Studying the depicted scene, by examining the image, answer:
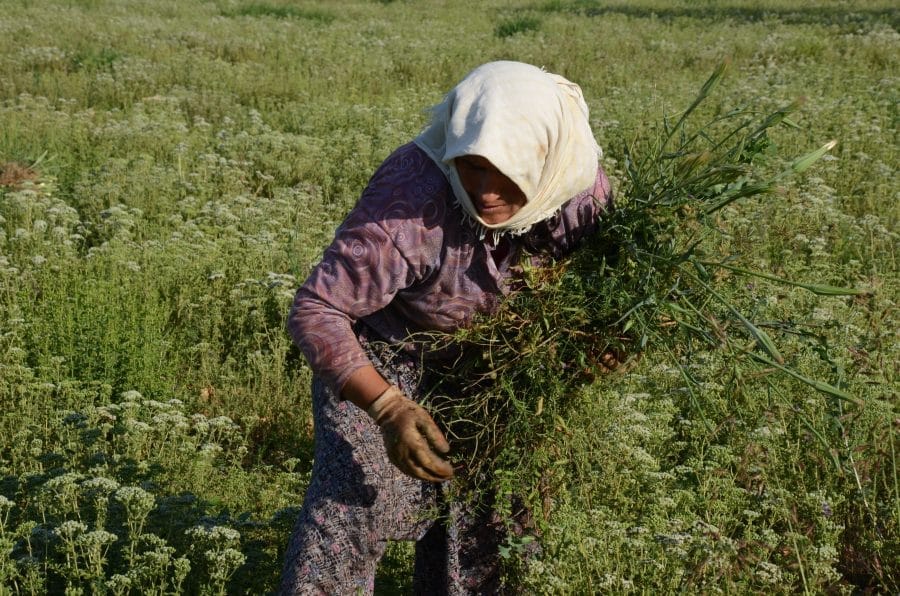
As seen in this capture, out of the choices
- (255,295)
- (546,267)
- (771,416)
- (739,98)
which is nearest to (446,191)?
(546,267)

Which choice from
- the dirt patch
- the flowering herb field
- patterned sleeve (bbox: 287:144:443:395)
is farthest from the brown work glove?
the dirt patch

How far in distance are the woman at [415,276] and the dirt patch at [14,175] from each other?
4110mm

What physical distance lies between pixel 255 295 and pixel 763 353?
274 cm

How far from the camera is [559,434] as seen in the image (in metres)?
2.62

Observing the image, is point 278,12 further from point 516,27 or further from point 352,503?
point 352,503

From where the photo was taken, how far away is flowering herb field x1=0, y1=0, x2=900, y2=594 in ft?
8.91

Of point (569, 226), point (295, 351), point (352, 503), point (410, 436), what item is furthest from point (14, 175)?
point (410, 436)

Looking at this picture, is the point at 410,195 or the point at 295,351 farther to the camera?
the point at 295,351

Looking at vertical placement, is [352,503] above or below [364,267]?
below

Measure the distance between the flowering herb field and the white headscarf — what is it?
288 mm

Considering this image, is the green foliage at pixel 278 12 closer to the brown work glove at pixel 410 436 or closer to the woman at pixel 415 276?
the woman at pixel 415 276

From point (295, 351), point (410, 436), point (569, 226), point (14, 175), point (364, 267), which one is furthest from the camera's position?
point (14, 175)

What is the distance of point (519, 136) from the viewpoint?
2184mm

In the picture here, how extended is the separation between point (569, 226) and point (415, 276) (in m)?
0.43
